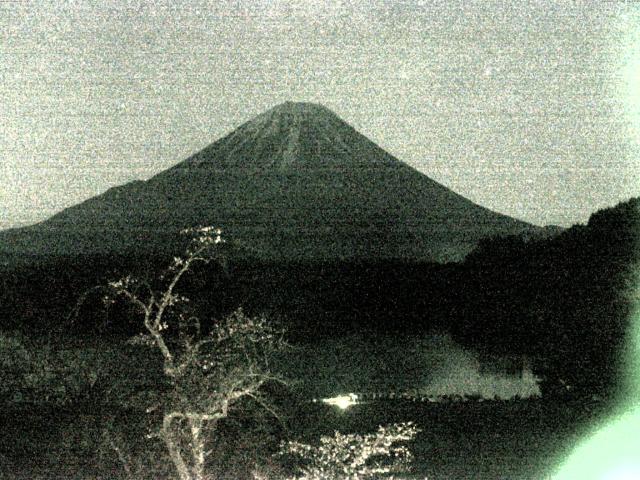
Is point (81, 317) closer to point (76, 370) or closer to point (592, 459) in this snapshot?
point (76, 370)

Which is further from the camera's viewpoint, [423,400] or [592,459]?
[423,400]

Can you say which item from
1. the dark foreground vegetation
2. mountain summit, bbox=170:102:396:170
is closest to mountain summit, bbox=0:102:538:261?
mountain summit, bbox=170:102:396:170

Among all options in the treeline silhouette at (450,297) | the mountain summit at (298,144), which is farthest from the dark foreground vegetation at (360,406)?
the mountain summit at (298,144)

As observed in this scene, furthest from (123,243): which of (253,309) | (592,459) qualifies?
(592,459)

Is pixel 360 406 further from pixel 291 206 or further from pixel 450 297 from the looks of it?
pixel 291 206

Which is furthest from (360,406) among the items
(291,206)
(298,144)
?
(298,144)
